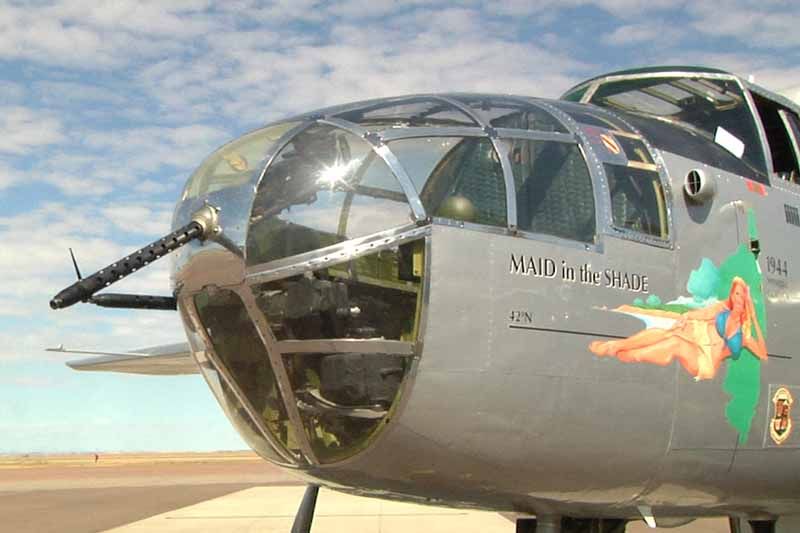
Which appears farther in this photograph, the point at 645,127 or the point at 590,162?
the point at 645,127

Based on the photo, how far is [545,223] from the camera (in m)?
4.75

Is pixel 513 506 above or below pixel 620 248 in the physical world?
below

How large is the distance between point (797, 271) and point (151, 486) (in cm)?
2811

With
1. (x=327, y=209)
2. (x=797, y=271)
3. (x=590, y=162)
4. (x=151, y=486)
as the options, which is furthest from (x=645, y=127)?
(x=151, y=486)

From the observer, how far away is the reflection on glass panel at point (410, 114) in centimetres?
481

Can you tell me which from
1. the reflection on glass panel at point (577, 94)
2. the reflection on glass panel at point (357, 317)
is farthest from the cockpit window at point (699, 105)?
the reflection on glass panel at point (357, 317)

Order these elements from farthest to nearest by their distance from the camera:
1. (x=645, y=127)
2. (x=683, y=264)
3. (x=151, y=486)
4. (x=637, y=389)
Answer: (x=151, y=486)
(x=645, y=127)
(x=683, y=264)
(x=637, y=389)

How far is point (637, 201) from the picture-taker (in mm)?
5199

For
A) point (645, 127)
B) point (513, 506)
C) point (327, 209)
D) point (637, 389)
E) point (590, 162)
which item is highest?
point (645, 127)

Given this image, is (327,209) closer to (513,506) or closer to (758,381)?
(513,506)

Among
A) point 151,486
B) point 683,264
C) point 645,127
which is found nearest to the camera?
point 683,264

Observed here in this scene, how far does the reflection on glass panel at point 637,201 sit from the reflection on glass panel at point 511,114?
421 millimetres

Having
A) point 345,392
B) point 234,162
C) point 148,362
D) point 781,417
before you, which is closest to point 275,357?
point 345,392

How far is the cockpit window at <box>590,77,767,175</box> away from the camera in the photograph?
20.6 ft
